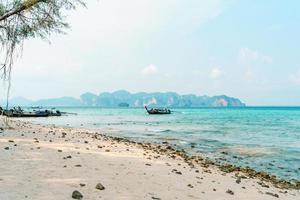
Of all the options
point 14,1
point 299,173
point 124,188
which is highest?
point 14,1

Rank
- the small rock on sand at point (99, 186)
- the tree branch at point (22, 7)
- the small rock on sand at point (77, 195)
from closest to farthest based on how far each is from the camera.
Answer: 1. the small rock on sand at point (77, 195)
2. the small rock on sand at point (99, 186)
3. the tree branch at point (22, 7)

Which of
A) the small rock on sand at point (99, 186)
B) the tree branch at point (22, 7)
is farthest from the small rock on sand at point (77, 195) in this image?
the tree branch at point (22, 7)

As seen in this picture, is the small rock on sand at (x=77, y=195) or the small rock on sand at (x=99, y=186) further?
the small rock on sand at (x=99, y=186)

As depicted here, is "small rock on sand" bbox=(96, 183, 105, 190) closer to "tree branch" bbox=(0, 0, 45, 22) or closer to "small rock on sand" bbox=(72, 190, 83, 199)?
"small rock on sand" bbox=(72, 190, 83, 199)

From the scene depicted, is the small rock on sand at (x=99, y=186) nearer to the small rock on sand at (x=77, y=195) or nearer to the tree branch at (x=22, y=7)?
the small rock on sand at (x=77, y=195)

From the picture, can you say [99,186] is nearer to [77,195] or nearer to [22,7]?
[77,195]

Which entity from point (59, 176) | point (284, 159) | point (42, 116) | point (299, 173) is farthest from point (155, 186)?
point (42, 116)

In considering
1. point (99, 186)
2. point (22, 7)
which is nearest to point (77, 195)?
point (99, 186)

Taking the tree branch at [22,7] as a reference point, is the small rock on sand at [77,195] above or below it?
below

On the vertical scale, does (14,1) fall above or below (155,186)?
above

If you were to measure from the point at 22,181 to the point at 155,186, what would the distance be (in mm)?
3366

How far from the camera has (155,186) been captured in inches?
391

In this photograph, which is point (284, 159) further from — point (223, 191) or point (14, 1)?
point (14, 1)

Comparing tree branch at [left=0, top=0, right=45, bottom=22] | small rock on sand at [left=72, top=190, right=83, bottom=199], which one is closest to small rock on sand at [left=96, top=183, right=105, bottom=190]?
small rock on sand at [left=72, top=190, right=83, bottom=199]
